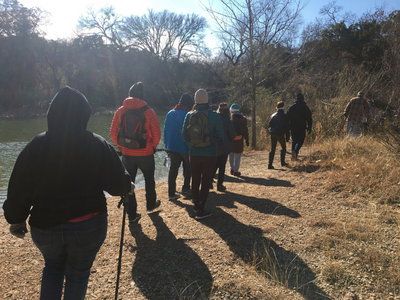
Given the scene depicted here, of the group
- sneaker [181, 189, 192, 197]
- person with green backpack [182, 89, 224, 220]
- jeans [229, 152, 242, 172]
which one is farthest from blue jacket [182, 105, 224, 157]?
jeans [229, 152, 242, 172]

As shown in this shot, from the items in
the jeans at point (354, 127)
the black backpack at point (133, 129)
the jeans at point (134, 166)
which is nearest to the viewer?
the black backpack at point (133, 129)

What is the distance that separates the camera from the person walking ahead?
A: 8.16 m

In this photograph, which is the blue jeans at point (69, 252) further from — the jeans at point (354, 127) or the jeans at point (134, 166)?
the jeans at point (354, 127)

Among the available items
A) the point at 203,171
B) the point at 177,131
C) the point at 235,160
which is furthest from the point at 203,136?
the point at 235,160

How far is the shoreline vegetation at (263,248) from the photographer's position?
8.29ft

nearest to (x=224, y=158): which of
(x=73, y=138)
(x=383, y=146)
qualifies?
(x=383, y=146)

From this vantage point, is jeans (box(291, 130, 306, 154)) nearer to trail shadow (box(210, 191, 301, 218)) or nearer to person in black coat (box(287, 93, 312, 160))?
person in black coat (box(287, 93, 312, 160))

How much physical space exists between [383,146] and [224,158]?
3.35 m

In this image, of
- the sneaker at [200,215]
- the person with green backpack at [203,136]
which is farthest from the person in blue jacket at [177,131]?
the sneaker at [200,215]

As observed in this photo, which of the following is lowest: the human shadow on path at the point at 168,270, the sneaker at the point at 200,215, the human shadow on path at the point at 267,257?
the human shadow on path at the point at 168,270

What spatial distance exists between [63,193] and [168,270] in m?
1.59

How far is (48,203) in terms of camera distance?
1.76 meters

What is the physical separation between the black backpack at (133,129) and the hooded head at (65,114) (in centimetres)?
188

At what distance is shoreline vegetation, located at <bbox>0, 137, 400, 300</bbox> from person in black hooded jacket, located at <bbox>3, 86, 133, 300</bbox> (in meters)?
0.95
